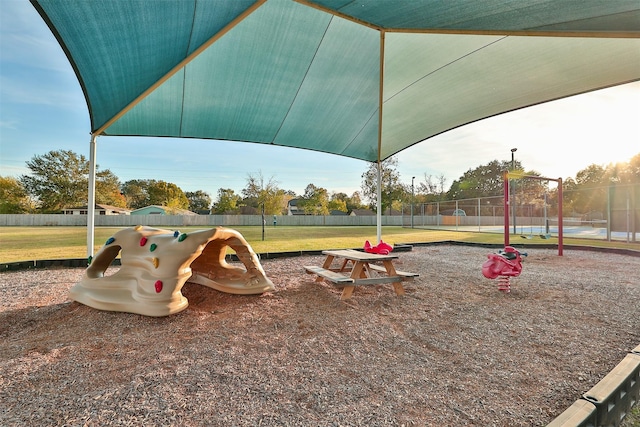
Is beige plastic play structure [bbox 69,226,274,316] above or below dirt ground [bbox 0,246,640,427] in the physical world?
above

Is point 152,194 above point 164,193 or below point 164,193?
below

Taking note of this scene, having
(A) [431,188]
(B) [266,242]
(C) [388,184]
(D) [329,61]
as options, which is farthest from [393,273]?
(A) [431,188]

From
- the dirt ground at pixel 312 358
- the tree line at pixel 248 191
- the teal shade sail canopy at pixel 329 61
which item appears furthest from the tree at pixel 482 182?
the dirt ground at pixel 312 358

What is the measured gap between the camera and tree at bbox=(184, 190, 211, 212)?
1780 inches

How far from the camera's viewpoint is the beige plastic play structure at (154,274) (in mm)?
2740

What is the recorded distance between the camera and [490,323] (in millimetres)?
2889

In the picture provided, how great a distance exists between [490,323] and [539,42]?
11.5ft

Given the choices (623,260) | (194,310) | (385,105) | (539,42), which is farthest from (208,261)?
(623,260)

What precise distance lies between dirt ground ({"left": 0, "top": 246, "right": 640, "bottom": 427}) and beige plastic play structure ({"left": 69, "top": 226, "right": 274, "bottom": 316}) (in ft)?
0.42

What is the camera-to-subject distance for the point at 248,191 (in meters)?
21.8

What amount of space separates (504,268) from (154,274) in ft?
14.1

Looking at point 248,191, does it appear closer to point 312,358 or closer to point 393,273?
point 393,273

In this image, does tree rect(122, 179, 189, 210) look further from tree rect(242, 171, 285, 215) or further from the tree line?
tree rect(242, 171, 285, 215)

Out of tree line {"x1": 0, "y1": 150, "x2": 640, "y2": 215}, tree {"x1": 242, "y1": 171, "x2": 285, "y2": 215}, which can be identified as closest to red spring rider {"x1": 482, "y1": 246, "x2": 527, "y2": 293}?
tree {"x1": 242, "y1": 171, "x2": 285, "y2": 215}
